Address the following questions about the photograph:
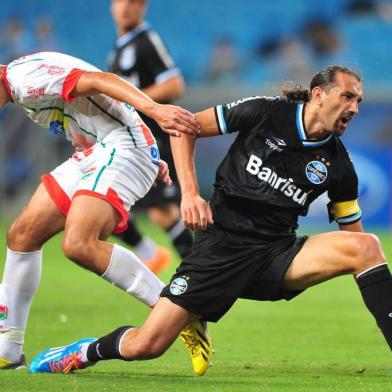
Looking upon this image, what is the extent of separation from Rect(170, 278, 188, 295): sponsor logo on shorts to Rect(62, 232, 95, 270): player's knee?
518 millimetres

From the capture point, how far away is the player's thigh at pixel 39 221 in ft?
19.5

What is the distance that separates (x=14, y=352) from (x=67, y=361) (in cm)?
40

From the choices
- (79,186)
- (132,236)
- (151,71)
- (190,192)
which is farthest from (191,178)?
(132,236)

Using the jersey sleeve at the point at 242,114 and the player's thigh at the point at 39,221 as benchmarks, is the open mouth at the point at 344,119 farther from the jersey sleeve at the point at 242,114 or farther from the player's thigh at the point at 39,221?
the player's thigh at the point at 39,221

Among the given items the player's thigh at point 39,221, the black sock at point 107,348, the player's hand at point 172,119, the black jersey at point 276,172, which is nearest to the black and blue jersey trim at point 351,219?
the black jersey at point 276,172

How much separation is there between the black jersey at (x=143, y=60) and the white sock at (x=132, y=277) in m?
3.58

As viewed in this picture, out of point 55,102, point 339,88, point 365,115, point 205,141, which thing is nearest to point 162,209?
point 55,102

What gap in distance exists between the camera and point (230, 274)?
18.1 ft

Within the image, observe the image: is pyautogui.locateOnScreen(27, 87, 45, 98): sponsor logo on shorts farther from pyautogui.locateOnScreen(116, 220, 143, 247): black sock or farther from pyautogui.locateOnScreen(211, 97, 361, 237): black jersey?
pyautogui.locateOnScreen(116, 220, 143, 247): black sock

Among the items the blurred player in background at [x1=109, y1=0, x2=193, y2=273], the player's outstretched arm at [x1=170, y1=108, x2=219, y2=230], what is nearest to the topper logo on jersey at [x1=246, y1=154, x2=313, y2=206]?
the player's outstretched arm at [x1=170, y1=108, x2=219, y2=230]

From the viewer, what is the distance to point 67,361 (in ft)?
18.8

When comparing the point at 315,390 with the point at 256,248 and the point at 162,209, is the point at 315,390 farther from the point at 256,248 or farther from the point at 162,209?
the point at 162,209

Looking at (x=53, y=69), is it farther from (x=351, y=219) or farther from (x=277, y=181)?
(x=351, y=219)

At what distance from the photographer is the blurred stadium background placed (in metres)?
18.9
